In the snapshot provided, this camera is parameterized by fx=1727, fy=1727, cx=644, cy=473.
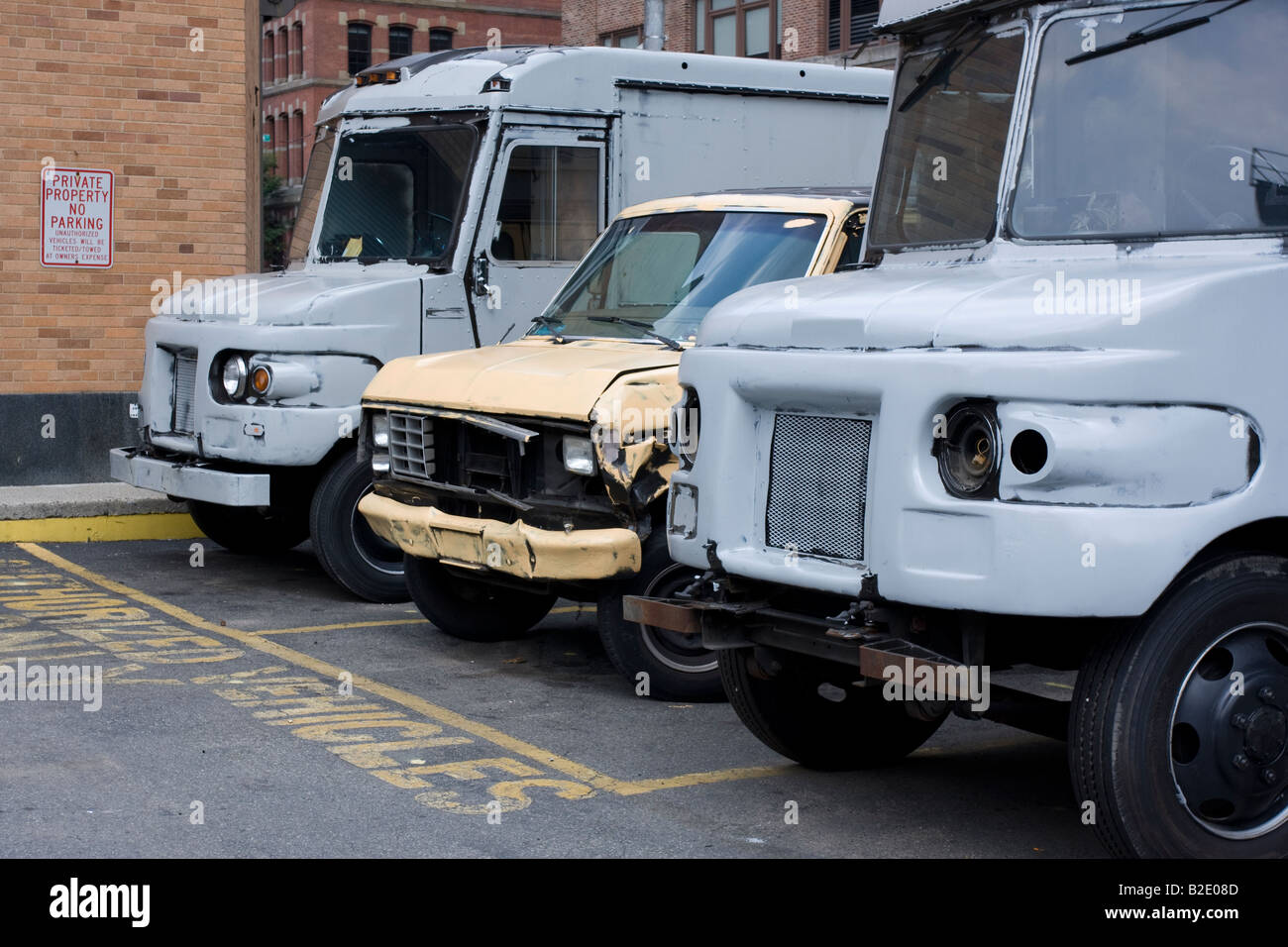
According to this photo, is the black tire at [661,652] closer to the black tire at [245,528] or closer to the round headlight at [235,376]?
the round headlight at [235,376]

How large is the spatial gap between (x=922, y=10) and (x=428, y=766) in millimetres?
3332

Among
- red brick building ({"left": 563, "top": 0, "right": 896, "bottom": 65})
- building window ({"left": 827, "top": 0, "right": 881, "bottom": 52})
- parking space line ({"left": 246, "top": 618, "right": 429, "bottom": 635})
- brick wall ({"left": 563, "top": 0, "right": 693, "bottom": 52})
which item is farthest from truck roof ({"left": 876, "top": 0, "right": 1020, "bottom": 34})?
brick wall ({"left": 563, "top": 0, "right": 693, "bottom": 52})

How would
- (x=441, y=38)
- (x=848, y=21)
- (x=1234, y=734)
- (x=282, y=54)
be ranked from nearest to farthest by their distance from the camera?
1. (x=1234, y=734)
2. (x=848, y=21)
3. (x=441, y=38)
4. (x=282, y=54)

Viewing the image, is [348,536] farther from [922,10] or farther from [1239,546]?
[1239,546]

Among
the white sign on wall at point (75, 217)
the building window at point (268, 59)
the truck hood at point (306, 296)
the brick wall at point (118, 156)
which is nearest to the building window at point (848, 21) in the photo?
the brick wall at point (118, 156)

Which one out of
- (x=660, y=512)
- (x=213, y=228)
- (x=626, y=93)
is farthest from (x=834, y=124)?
(x=213, y=228)

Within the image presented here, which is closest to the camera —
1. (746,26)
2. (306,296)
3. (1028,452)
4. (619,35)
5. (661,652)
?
(1028,452)

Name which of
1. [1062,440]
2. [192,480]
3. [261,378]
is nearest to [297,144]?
[192,480]

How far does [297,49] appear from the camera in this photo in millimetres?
64250

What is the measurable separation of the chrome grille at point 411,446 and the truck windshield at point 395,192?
6.99 feet

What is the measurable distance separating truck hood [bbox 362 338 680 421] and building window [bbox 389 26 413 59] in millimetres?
56926

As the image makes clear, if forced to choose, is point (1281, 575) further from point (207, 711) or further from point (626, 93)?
point (626, 93)

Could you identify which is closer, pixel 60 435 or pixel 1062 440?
pixel 1062 440

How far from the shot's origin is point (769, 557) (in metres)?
5.46
